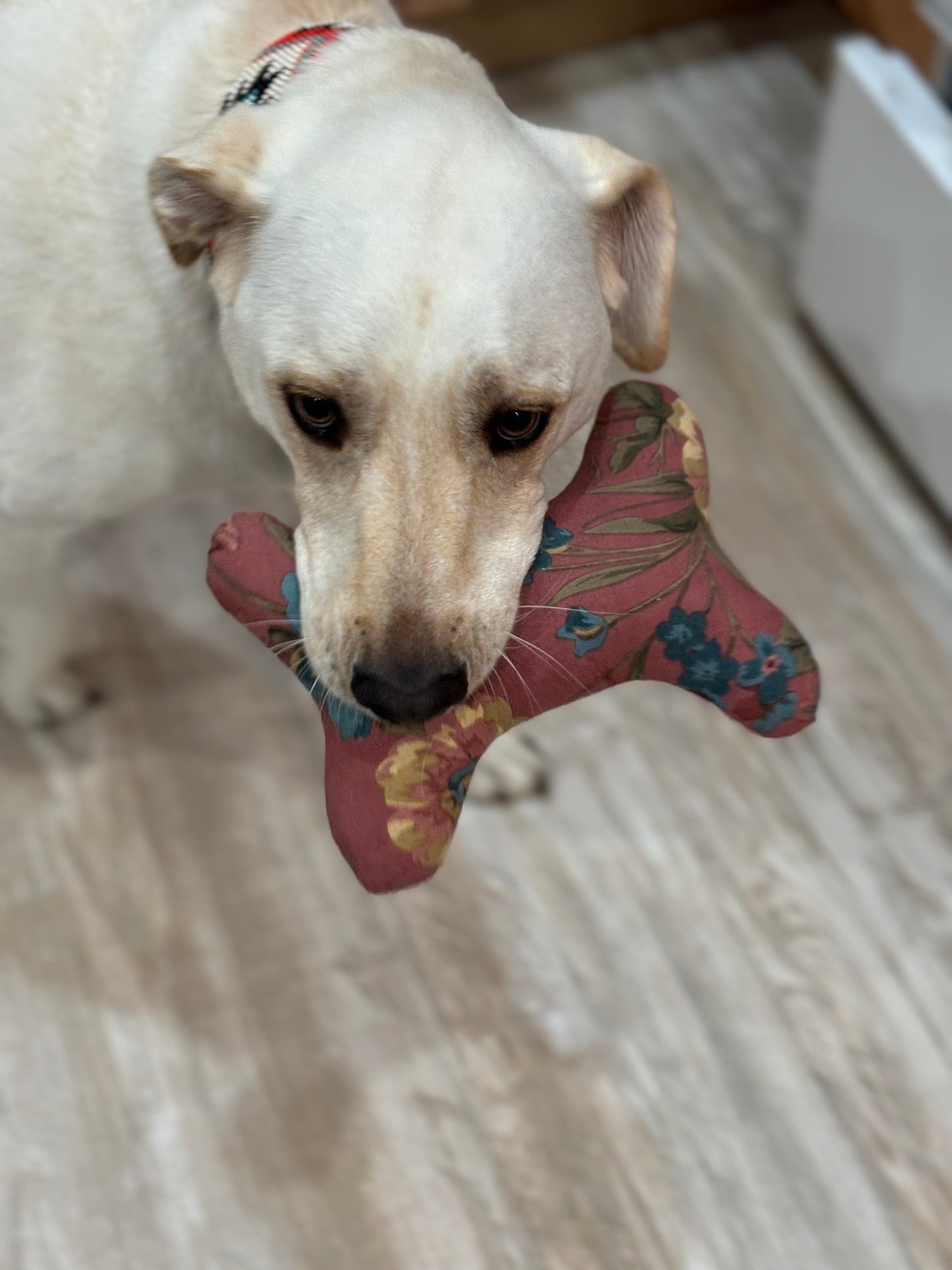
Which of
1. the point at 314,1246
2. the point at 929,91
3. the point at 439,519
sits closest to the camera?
the point at 439,519

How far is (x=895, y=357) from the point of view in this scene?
1894mm

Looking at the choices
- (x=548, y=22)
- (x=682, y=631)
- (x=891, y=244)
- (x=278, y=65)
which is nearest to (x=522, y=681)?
(x=682, y=631)

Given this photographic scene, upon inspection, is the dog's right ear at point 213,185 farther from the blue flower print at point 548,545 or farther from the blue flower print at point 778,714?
the blue flower print at point 778,714

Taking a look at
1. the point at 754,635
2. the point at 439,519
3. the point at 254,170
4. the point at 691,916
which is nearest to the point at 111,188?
the point at 254,170

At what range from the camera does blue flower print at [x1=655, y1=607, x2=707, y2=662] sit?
0.99 m

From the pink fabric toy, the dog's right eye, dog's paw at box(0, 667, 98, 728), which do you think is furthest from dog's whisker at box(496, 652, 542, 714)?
dog's paw at box(0, 667, 98, 728)

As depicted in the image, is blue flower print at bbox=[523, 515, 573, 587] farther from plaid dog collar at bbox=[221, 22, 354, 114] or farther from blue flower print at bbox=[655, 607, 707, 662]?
plaid dog collar at bbox=[221, 22, 354, 114]

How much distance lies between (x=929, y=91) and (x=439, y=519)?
1313 mm

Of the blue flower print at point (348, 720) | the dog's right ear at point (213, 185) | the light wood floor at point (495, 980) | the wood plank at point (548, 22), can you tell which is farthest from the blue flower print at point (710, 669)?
the wood plank at point (548, 22)

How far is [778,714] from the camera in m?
1.03

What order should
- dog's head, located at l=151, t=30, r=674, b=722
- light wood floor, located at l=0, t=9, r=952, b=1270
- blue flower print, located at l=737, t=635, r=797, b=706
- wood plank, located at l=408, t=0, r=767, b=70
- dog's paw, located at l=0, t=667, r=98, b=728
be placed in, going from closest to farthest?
dog's head, located at l=151, t=30, r=674, b=722
blue flower print, located at l=737, t=635, r=797, b=706
light wood floor, located at l=0, t=9, r=952, b=1270
dog's paw, located at l=0, t=667, r=98, b=728
wood plank, located at l=408, t=0, r=767, b=70

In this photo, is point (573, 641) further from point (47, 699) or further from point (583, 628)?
point (47, 699)

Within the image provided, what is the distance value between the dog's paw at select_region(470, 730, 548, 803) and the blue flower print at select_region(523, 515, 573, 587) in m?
0.63

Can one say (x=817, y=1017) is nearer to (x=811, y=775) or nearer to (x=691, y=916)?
(x=691, y=916)
